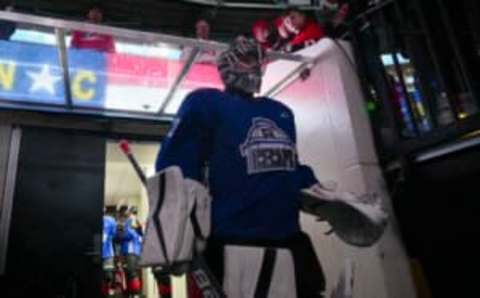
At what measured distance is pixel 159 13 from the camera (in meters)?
4.80

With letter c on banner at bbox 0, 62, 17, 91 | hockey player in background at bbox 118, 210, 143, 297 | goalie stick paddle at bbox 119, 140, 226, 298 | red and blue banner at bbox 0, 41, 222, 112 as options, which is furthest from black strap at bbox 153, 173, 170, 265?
hockey player in background at bbox 118, 210, 143, 297

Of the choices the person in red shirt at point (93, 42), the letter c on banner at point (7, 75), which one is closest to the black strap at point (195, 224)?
the person in red shirt at point (93, 42)

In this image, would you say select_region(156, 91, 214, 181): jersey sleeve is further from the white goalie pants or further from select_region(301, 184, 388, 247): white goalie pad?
select_region(301, 184, 388, 247): white goalie pad

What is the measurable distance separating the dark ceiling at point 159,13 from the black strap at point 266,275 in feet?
13.1

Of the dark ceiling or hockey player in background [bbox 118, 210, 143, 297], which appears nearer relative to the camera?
the dark ceiling

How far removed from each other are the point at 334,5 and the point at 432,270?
167 centimetres

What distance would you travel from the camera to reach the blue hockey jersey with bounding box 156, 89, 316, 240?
4.31ft

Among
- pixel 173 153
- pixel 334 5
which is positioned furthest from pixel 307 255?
pixel 334 5

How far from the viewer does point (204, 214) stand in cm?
127

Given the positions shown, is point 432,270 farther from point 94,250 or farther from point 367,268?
point 94,250

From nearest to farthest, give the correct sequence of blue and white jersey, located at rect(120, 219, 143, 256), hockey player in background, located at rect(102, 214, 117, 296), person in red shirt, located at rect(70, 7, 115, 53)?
person in red shirt, located at rect(70, 7, 115, 53) < hockey player in background, located at rect(102, 214, 117, 296) < blue and white jersey, located at rect(120, 219, 143, 256)

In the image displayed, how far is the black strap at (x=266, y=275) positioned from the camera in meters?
1.22

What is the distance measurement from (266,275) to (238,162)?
1.22 feet

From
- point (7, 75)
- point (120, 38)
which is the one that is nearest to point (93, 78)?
point (7, 75)
